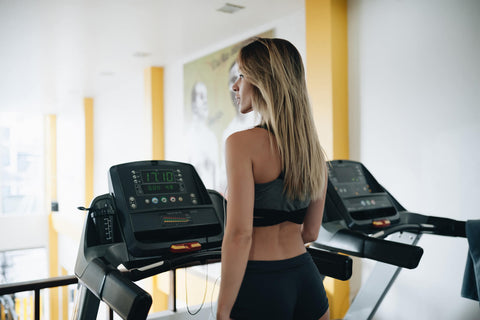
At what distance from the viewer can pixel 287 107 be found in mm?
1174

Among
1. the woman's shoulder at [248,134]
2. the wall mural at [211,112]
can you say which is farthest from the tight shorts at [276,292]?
the wall mural at [211,112]

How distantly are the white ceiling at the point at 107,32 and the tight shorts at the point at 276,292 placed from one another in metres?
3.17

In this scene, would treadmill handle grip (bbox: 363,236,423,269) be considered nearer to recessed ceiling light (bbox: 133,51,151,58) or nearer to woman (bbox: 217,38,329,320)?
woman (bbox: 217,38,329,320)

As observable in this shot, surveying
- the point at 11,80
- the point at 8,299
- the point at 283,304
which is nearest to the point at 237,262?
the point at 283,304

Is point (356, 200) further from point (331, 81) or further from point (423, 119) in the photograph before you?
point (331, 81)

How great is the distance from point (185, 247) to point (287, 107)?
2.03ft

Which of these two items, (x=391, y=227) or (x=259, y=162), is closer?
(x=259, y=162)

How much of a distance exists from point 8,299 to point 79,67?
21.3ft

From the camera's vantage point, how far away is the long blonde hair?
45.9 inches

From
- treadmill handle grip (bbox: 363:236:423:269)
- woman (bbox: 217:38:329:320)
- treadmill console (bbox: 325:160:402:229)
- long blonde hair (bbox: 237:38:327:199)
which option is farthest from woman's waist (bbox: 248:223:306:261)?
treadmill console (bbox: 325:160:402:229)

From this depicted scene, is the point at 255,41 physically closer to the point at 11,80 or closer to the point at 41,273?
the point at 11,80

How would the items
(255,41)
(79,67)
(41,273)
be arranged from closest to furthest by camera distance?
(255,41) → (79,67) → (41,273)

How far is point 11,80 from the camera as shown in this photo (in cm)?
711

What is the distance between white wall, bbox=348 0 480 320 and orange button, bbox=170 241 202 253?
2.05m
